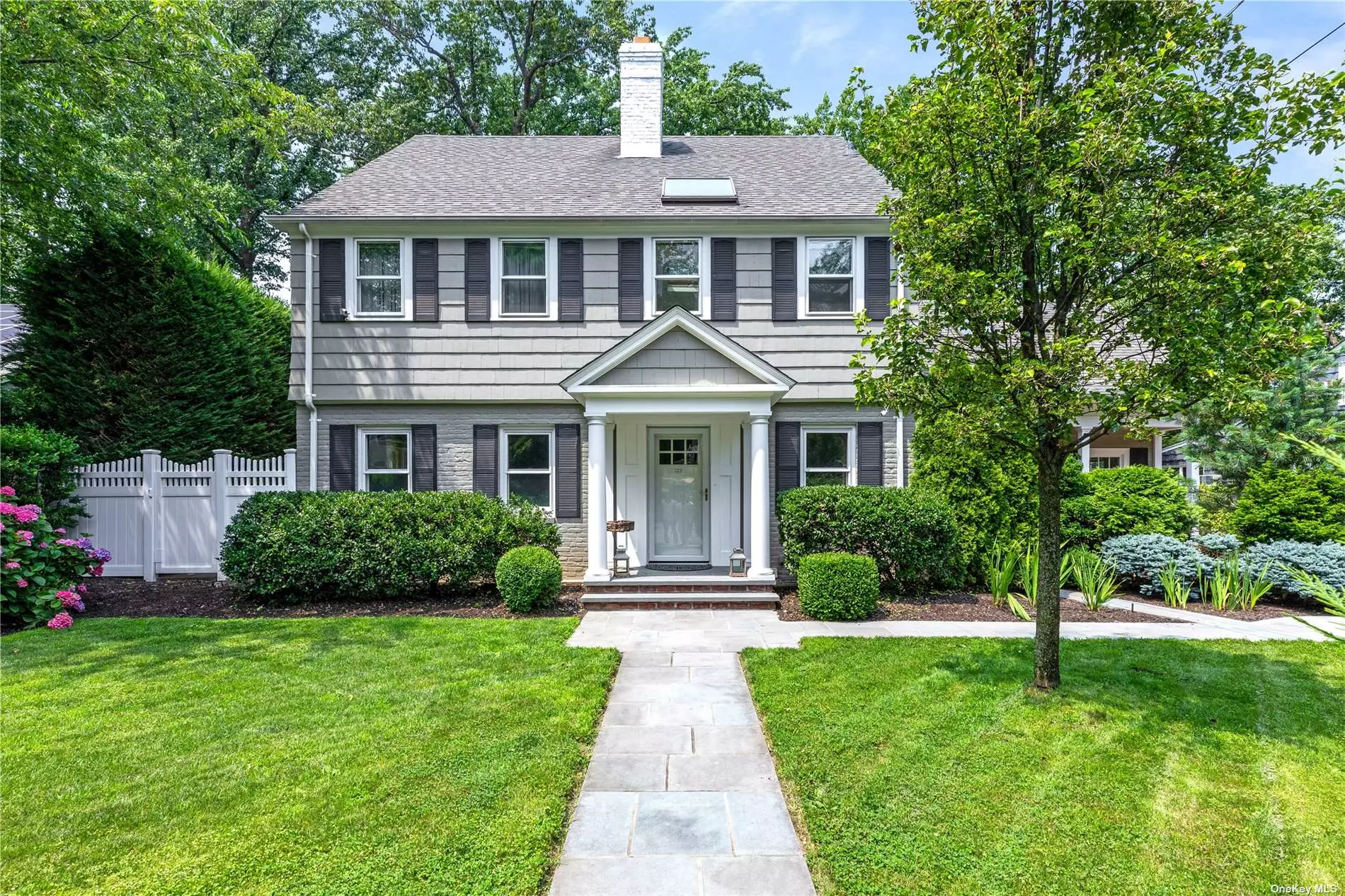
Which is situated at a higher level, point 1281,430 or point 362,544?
point 1281,430

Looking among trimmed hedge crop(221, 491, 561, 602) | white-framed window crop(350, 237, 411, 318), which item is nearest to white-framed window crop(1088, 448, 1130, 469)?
trimmed hedge crop(221, 491, 561, 602)

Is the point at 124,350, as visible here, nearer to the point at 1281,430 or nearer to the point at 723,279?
the point at 723,279

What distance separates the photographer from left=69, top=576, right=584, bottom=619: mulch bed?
8070 mm

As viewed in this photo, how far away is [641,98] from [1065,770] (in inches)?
506

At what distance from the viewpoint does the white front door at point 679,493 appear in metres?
10.4

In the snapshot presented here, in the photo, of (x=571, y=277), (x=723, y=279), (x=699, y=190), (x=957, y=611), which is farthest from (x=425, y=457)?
(x=957, y=611)

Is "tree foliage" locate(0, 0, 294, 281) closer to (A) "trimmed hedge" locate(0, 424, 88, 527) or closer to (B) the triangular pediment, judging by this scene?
(A) "trimmed hedge" locate(0, 424, 88, 527)

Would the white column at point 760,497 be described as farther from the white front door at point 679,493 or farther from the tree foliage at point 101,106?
the tree foliage at point 101,106

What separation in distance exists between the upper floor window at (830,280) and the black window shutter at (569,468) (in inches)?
171

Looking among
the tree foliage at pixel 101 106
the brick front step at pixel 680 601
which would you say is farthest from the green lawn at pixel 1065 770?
the tree foliage at pixel 101 106

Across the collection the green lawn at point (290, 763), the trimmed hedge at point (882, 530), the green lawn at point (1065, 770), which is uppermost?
the trimmed hedge at point (882, 530)

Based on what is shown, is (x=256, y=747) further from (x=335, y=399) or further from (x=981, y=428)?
(x=335, y=399)

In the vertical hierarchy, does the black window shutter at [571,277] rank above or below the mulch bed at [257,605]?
above

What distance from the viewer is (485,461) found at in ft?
33.5
